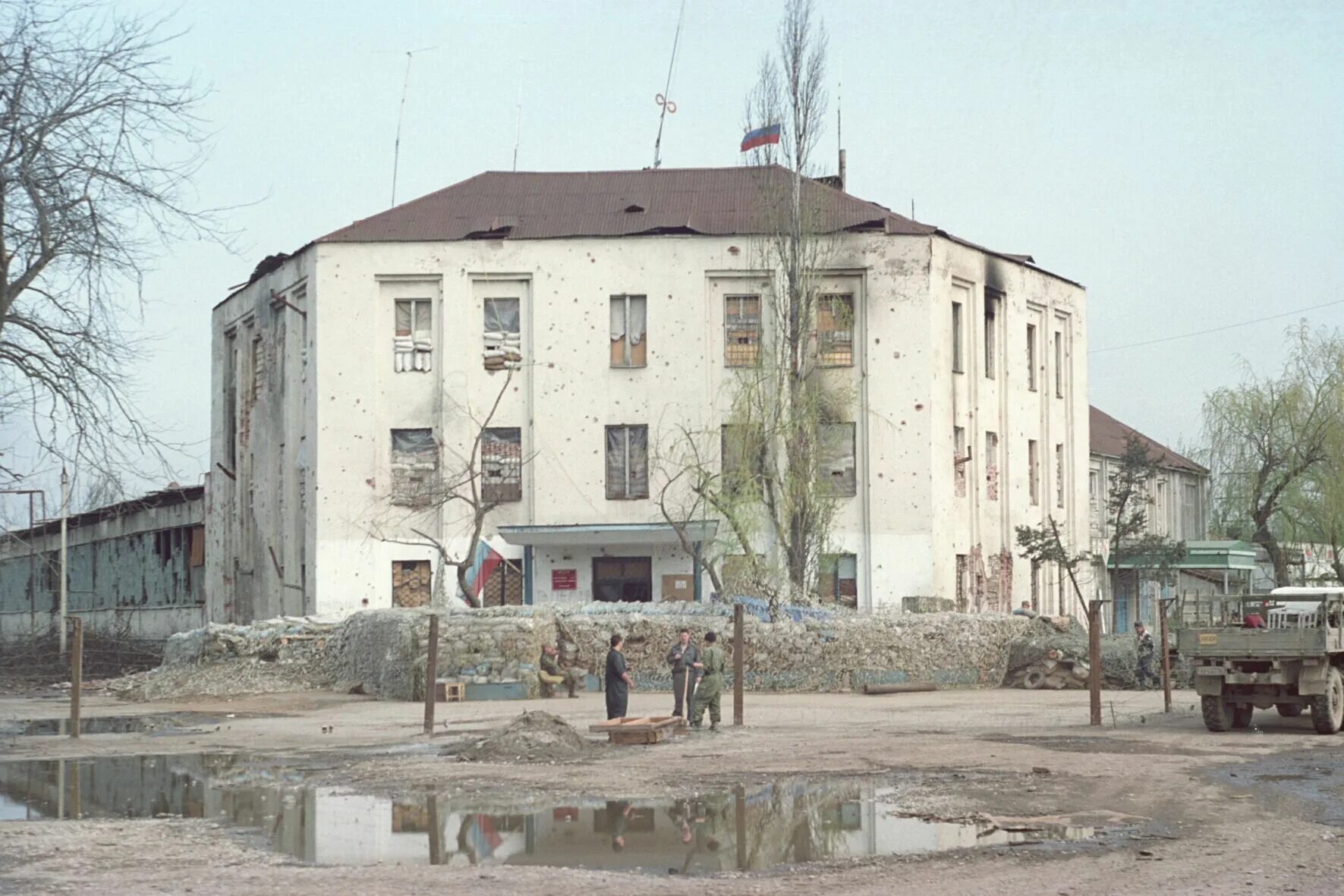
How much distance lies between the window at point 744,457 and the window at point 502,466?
567cm

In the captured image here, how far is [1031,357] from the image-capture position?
5106cm

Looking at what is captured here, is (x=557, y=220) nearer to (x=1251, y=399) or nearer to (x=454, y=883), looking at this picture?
(x=1251, y=399)

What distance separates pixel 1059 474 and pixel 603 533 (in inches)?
674

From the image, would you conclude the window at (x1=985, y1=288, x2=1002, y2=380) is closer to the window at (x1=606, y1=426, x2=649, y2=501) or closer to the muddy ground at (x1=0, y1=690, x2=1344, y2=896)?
the window at (x1=606, y1=426, x2=649, y2=501)

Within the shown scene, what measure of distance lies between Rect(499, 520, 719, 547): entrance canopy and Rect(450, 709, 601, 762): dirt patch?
21115 mm

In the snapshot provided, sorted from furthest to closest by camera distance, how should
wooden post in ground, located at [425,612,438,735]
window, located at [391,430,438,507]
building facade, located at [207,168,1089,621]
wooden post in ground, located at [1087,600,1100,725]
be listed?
window, located at [391,430,438,507] → building facade, located at [207,168,1089,621] → wooden post in ground, located at [1087,600,1100,725] → wooden post in ground, located at [425,612,438,735]

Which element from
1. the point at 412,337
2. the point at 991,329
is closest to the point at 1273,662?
the point at 991,329

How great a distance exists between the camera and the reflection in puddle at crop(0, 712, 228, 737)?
26.5 m

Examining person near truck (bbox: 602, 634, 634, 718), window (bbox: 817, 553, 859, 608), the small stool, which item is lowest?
the small stool

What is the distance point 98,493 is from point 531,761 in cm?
598

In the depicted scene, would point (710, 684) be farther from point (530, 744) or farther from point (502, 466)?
point (502, 466)

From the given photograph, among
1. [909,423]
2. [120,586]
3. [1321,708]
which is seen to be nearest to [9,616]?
[120,586]

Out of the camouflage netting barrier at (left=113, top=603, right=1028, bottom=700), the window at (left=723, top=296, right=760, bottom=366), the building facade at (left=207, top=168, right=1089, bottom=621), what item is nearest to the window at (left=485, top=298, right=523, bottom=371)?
the building facade at (left=207, top=168, right=1089, bottom=621)

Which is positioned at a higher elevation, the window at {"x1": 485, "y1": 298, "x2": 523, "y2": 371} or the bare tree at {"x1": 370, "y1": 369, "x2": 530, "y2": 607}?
the window at {"x1": 485, "y1": 298, "x2": 523, "y2": 371}
